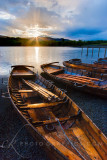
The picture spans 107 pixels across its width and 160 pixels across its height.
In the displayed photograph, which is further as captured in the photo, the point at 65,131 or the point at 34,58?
the point at 34,58

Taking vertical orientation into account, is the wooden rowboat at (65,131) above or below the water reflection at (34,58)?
below

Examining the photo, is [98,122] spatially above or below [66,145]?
below

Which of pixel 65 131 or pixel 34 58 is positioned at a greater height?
pixel 34 58

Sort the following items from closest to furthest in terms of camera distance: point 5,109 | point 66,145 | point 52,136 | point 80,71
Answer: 1. point 66,145
2. point 52,136
3. point 5,109
4. point 80,71

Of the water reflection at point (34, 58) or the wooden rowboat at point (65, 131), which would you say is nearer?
the wooden rowboat at point (65, 131)

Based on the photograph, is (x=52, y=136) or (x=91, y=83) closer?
(x=52, y=136)

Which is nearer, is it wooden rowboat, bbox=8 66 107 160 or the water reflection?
wooden rowboat, bbox=8 66 107 160

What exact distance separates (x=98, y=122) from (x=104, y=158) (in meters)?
5.10

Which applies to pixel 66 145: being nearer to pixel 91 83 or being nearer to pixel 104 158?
pixel 104 158

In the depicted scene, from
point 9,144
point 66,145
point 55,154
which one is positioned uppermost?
point 55,154

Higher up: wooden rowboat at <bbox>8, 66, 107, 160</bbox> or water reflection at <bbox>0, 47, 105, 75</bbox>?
water reflection at <bbox>0, 47, 105, 75</bbox>

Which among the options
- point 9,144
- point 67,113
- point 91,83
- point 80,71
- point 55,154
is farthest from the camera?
point 80,71

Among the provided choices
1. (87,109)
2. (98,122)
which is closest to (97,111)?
(87,109)

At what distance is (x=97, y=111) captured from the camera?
1109 centimetres
